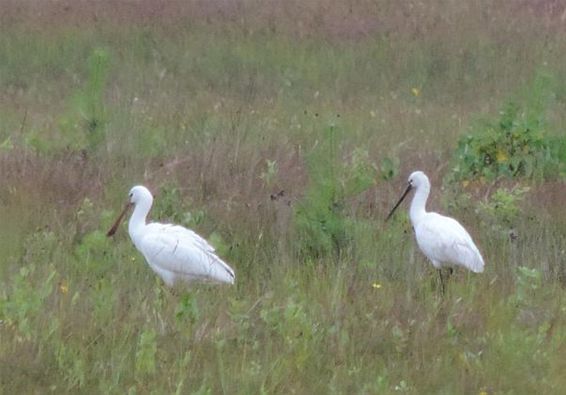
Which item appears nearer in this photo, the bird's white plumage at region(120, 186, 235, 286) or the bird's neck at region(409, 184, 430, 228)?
the bird's white plumage at region(120, 186, 235, 286)

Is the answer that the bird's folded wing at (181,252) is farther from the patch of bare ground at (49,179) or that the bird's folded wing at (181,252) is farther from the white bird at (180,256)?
the patch of bare ground at (49,179)

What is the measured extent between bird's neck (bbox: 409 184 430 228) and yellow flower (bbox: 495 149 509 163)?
4.70 feet

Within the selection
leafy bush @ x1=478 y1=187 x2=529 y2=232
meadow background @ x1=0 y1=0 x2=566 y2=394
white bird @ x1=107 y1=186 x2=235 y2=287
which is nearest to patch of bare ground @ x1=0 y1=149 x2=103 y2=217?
meadow background @ x1=0 y1=0 x2=566 y2=394

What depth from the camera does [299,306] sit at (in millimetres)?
7004

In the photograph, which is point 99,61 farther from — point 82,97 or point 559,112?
point 559,112

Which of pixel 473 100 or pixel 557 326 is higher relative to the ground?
pixel 557 326

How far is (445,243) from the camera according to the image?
8672 millimetres

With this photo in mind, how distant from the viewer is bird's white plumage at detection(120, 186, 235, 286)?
8227 millimetres

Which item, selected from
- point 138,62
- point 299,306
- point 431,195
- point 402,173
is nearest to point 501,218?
point 431,195

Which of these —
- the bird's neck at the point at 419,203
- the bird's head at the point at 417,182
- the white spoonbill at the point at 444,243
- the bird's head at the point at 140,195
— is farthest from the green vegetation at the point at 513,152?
the bird's head at the point at 140,195

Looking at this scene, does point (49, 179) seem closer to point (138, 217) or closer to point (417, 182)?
point (138, 217)

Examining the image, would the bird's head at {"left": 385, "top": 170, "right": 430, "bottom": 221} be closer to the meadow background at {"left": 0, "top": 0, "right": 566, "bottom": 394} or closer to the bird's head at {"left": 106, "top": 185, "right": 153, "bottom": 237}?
the meadow background at {"left": 0, "top": 0, "right": 566, "bottom": 394}

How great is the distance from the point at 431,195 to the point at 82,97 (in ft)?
8.59

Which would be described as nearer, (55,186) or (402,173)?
(55,186)
